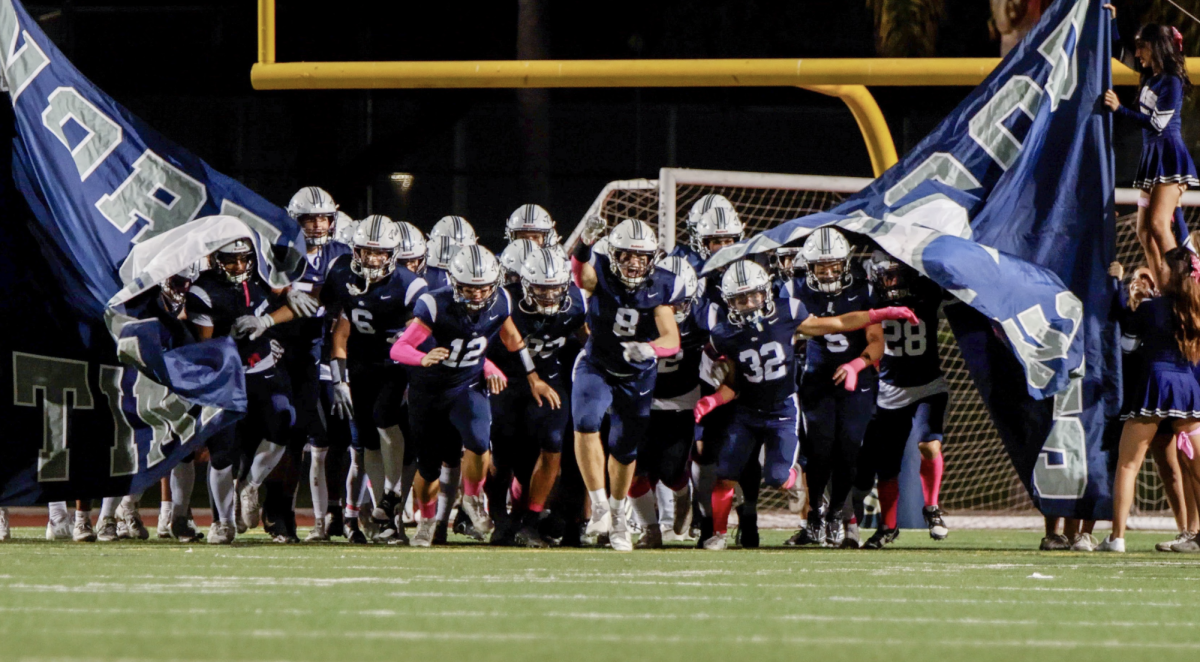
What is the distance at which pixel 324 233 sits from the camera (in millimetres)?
10031

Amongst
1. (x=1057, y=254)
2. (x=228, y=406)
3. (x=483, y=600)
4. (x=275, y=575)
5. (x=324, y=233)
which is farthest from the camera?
(x=324, y=233)

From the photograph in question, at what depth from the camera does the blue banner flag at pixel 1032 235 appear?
348 inches

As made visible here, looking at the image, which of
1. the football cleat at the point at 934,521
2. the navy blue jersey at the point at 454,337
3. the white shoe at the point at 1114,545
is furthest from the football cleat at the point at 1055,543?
the navy blue jersey at the point at 454,337

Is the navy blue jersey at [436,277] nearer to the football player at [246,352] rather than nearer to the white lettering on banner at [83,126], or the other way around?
the football player at [246,352]

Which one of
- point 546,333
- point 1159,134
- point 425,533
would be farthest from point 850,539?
point 1159,134

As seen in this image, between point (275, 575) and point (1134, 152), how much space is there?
12404 millimetres

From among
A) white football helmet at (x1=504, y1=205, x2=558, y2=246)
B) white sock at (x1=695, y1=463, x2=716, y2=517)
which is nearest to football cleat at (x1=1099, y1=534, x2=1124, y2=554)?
white sock at (x1=695, y1=463, x2=716, y2=517)

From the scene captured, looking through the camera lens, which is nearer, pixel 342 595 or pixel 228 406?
pixel 342 595

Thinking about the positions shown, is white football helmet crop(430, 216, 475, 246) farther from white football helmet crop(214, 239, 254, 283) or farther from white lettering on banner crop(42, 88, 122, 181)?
white lettering on banner crop(42, 88, 122, 181)

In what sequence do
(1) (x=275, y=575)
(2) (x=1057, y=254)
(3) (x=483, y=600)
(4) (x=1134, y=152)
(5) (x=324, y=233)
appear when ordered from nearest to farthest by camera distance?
(3) (x=483, y=600)
(1) (x=275, y=575)
(2) (x=1057, y=254)
(5) (x=324, y=233)
(4) (x=1134, y=152)

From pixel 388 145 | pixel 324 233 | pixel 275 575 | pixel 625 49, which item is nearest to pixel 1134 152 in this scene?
pixel 625 49

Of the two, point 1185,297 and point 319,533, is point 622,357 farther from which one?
point 1185,297

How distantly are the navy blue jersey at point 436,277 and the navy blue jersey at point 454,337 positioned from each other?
2.23 ft

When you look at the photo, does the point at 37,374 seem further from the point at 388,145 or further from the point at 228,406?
the point at 388,145
